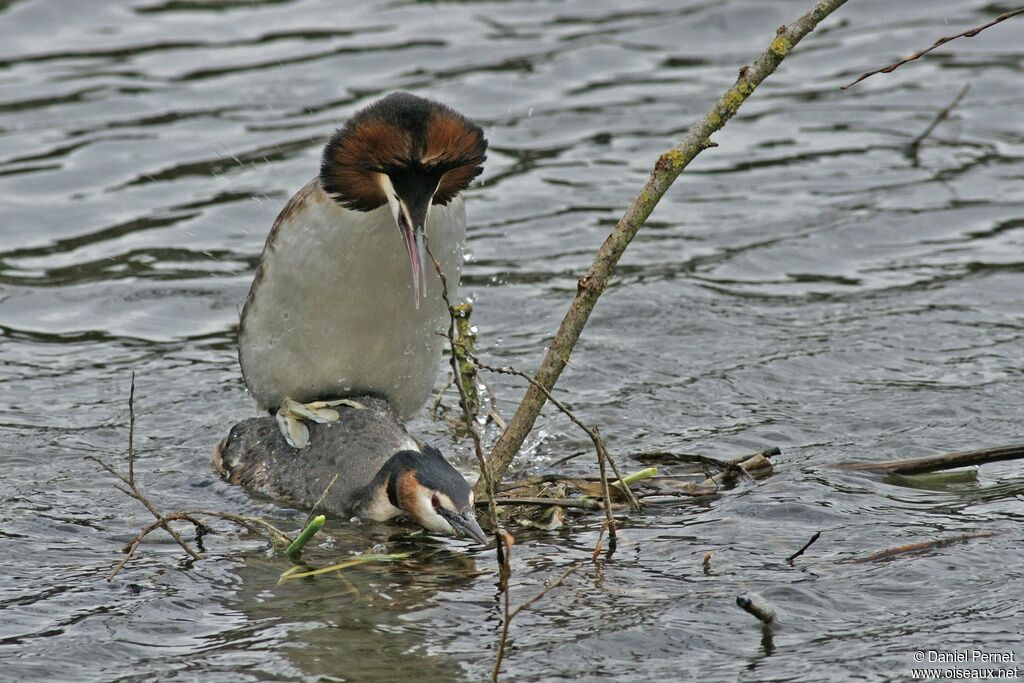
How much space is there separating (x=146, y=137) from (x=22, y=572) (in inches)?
301

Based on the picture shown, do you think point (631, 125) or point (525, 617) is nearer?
point (525, 617)

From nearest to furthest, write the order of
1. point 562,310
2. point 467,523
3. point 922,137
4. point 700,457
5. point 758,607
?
point 758,607
point 467,523
point 700,457
point 562,310
point 922,137

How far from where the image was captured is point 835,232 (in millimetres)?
11359

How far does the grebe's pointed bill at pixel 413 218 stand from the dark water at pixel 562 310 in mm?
1238

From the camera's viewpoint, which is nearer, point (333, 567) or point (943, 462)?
point (333, 567)

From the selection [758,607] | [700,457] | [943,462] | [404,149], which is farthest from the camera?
[700,457]

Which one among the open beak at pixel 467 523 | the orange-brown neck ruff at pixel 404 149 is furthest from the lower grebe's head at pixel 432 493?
the orange-brown neck ruff at pixel 404 149

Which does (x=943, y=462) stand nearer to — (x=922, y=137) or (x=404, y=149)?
(x=404, y=149)

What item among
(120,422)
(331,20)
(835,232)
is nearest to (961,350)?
(835,232)

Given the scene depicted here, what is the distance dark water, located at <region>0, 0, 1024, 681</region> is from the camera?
588 cm

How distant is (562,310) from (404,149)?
380 centimetres

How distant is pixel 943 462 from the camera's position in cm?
703

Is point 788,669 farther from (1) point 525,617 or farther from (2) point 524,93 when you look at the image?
(2) point 524,93

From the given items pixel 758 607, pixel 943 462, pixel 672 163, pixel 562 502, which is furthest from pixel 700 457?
pixel 758 607
